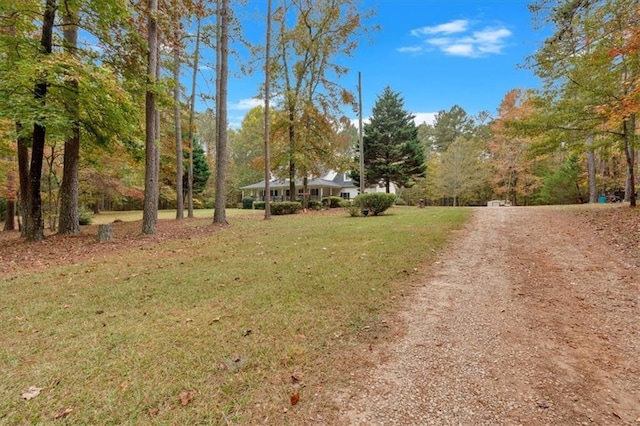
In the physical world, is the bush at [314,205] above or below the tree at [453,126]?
below

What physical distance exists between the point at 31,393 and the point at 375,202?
498 inches

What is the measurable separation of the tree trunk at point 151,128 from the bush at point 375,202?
8.35 meters

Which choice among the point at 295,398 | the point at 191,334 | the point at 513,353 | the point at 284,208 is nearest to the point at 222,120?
the point at 284,208

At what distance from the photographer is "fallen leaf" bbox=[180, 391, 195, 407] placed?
81.7 inches

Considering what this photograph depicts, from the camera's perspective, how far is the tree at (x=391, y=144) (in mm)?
25406

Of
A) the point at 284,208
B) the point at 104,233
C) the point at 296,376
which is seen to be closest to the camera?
the point at 296,376

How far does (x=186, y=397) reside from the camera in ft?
6.95

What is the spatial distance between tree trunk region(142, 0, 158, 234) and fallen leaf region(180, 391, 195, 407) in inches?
308

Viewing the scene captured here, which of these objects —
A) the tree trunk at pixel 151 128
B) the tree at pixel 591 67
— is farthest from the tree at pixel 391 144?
the tree trunk at pixel 151 128

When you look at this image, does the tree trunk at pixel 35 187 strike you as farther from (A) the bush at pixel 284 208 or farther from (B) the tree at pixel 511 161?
(B) the tree at pixel 511 161

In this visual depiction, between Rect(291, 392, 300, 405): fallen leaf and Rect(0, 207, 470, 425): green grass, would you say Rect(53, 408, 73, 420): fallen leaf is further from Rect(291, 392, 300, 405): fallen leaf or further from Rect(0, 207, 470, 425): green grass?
Rect(291, 392, 300, 405): fallen leaf

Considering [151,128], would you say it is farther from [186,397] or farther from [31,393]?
[186,397]

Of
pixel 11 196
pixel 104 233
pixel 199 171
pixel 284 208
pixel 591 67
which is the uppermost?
pixel 591 67

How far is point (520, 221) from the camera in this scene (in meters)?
9.91
